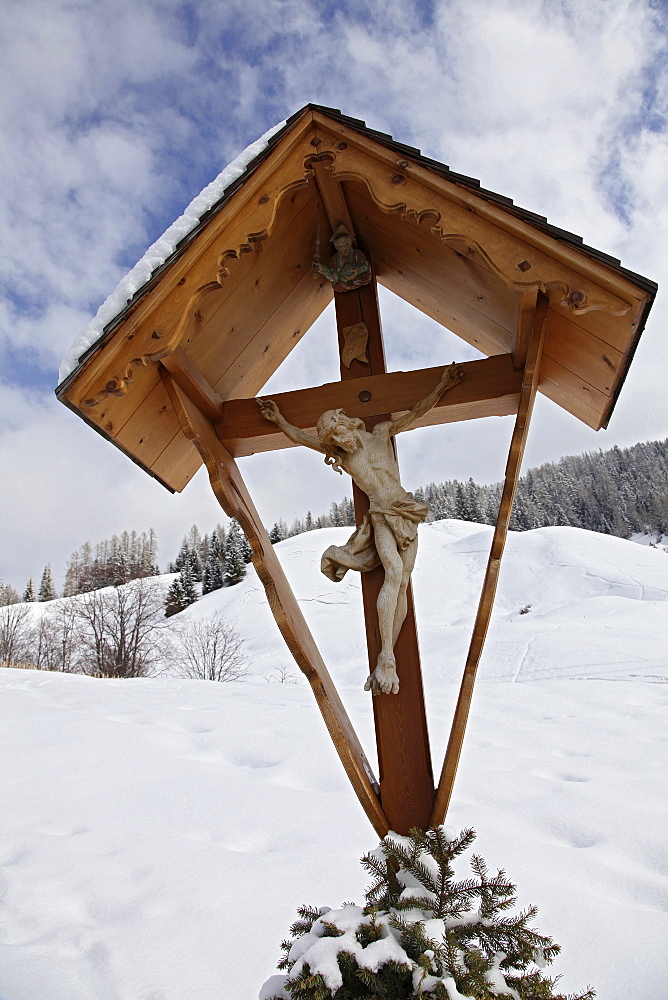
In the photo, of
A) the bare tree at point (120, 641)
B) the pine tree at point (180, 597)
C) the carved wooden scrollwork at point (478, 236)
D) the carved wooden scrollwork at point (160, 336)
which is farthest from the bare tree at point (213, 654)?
the carved wooden scrollwork at point (478, 236)

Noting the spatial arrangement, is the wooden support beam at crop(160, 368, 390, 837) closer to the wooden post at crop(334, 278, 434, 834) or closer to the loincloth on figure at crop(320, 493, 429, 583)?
the wooden post at crop(334, 278, 434, 834)

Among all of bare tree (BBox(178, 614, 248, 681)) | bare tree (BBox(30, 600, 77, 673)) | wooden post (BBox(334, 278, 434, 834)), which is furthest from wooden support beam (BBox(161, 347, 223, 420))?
bare tree (BBox(30, 600, 77, 673))

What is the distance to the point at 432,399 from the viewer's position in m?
2.77

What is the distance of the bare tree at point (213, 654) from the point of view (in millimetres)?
21969

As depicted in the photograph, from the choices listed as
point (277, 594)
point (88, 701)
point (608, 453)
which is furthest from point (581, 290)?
point (608, 453)

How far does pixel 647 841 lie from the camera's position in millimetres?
3785

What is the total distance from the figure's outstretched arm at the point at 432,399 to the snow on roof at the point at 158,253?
1220mm

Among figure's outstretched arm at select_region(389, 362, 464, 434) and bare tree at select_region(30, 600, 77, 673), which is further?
bare tree at select_region(30, 600, 77, 673)

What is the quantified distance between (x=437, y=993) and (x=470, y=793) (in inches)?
140

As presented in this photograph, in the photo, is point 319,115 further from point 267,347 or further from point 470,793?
point 470,793

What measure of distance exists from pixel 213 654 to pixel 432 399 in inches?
827

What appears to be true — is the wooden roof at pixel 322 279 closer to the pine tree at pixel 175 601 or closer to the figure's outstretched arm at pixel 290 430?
the figure's outstretched arm at pixel 290 430

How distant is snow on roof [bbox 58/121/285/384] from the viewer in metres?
2.32

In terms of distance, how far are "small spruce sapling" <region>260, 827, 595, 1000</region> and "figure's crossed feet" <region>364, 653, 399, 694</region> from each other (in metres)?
0.53
